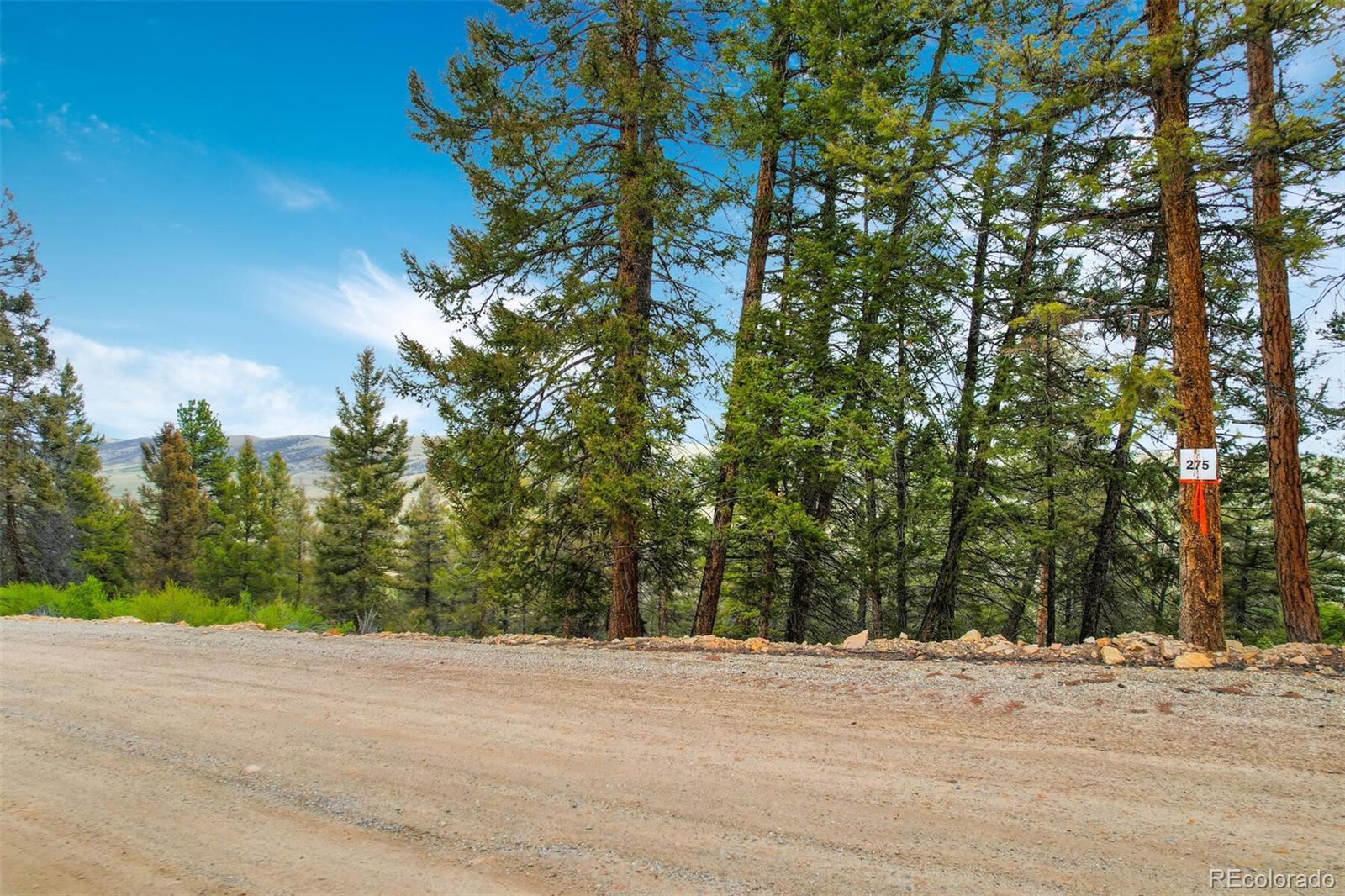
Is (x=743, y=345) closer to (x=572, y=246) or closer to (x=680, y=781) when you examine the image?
(x=572, y=246)

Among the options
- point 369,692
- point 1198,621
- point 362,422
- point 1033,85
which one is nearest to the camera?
point 369,692

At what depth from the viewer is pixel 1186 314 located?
665 centimetres

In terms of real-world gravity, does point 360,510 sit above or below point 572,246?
below

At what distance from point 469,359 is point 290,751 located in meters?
6.96

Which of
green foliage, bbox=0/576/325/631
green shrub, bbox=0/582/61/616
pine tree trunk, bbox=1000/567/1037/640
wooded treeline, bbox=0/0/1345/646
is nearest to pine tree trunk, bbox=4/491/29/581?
green foliage, bbox=0/576/325/631

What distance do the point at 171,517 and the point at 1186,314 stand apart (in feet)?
135

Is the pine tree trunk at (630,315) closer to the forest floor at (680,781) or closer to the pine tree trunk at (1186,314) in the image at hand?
the forest floor at (680,781)

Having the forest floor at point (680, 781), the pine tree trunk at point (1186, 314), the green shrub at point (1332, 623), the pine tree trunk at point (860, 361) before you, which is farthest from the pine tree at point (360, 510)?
the green shrub at point (1332, 623)

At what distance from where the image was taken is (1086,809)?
8.98 feet

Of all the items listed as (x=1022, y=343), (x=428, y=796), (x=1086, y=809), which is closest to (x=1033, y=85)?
(x=1022, y=343)

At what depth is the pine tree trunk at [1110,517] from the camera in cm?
1042

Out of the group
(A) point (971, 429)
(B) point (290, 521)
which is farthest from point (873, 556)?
(B) point (290, 521)

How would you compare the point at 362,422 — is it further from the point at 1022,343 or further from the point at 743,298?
the point at 1022,343

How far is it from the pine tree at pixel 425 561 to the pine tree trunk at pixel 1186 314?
31.0 metres
